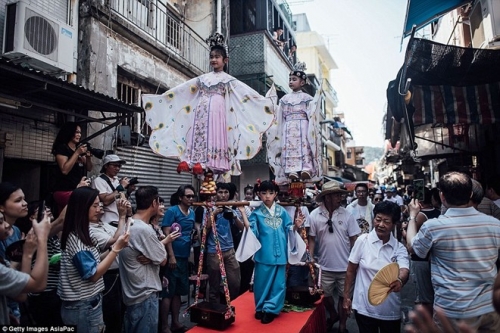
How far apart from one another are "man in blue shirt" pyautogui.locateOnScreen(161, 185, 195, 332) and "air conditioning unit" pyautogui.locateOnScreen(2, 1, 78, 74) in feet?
11.0

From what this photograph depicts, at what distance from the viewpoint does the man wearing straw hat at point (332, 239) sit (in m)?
4.87

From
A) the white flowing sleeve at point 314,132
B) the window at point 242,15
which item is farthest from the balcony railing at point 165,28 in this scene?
the white flowing sleeve at point 314,132

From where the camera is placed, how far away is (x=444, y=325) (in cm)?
148

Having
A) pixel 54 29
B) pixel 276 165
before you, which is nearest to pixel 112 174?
pixel 276 165

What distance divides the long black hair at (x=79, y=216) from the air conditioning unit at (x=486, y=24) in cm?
657

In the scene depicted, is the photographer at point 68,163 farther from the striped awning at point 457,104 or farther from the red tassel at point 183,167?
the striped awning at point 457,104

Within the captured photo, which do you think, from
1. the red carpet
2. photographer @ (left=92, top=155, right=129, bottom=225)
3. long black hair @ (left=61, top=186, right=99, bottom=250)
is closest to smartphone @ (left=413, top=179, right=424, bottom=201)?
the red carpet

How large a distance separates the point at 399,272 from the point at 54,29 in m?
6.65

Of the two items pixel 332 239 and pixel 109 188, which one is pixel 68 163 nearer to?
pixel 109 188

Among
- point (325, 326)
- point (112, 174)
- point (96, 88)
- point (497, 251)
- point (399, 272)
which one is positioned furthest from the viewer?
point (96, 88)

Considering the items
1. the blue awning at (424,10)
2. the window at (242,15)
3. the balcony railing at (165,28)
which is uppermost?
the window at (242,15)

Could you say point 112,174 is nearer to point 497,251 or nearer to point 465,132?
point 497,251

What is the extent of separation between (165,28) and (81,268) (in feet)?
28.9

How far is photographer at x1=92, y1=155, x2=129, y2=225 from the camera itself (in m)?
4.61
